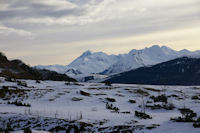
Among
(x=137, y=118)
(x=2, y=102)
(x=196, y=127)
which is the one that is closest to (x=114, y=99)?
(x=137, y=118)

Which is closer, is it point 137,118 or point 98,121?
point 98,121

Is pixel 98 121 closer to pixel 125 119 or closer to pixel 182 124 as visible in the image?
pixel 125 119

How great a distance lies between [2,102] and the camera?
2873 centimetres

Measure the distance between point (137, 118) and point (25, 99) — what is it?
17581mm

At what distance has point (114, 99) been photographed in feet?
109

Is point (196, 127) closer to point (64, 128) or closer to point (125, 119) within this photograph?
point (125, 119)

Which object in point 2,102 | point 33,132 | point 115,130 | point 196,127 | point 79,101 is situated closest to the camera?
point 33,132

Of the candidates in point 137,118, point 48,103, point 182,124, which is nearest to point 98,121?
point 137,118

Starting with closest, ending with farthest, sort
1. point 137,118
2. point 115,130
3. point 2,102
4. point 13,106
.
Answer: point 115,130 → point 137,118 → point 13,106 → point 2,102

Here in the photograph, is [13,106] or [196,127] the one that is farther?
[13,106]

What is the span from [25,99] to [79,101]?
7.67 m

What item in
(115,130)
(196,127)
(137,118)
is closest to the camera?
(196,127)

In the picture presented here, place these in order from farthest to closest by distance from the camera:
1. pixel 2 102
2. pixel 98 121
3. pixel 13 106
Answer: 1. pixel 2 102
2. pixel 13 106
3. pixel 98 121

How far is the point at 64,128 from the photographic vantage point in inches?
699
